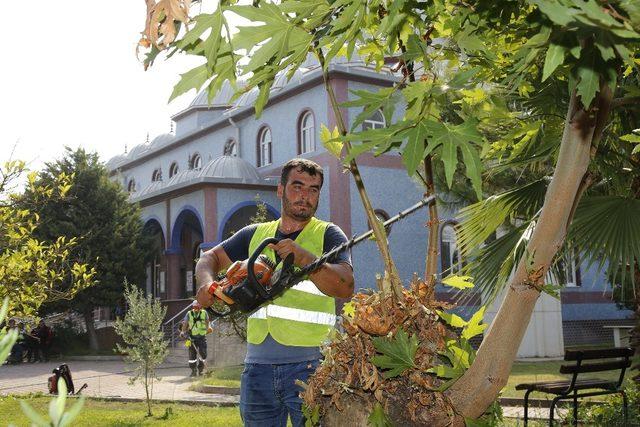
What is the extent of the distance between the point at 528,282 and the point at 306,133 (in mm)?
23484

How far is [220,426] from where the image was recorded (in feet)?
29.1

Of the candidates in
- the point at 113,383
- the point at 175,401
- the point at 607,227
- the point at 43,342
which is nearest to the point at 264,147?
the point at 43,342

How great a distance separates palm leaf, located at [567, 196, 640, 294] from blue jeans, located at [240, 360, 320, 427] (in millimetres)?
2823

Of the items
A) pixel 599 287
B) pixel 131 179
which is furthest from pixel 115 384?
pixel 131 179

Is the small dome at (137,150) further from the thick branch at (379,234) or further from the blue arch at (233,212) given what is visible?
the thick branch at (379,234)

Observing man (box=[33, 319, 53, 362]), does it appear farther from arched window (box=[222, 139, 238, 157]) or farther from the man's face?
the man's face

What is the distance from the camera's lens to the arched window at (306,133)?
82.4 ft

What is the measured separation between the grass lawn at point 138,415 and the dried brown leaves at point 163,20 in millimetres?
7524

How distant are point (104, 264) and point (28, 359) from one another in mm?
4815

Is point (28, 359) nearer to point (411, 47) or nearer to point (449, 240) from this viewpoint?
point (449, 240)

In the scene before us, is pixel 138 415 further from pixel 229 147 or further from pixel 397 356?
pixel 229 147

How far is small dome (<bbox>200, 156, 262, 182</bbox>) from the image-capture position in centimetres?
2608

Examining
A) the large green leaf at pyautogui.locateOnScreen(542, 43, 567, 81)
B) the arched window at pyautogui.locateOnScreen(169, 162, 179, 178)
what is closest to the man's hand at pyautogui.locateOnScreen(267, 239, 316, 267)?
the large green leaf at pyautogui.locateOnScreen(542, 43, 567, 81)

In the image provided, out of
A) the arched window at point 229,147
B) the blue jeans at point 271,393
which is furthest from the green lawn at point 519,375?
the arched window at point 229,147
